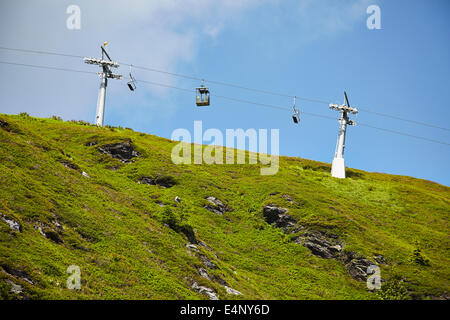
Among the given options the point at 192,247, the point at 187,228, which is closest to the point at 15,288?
the point at 192,247

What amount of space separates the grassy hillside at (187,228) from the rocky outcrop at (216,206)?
0.15m

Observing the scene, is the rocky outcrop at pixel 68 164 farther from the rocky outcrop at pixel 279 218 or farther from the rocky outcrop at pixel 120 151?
the rocky outcrop at pixel 279 218

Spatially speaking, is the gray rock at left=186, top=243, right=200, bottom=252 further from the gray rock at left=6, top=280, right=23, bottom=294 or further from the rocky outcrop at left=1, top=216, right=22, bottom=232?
the gray rock at left=6, top=280, right=23, bottom=294

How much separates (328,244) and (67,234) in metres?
25.5

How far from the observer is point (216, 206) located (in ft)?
163

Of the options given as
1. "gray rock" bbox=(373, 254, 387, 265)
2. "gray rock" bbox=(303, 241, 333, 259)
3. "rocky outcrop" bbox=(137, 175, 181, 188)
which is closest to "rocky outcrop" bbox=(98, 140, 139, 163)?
"rocky outcrop" bbox=(137, 175, 181, 188)

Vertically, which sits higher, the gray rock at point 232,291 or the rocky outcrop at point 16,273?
the rocky outcrop at point 16,273

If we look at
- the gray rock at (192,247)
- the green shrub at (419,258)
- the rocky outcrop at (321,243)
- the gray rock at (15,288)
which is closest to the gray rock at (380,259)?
the rocky outcrop at (321,243)

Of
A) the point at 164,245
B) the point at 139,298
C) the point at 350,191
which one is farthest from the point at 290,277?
the point at 350,191

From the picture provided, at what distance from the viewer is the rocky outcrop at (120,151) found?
5645 cm

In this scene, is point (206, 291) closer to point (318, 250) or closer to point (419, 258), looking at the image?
point (318, 250)

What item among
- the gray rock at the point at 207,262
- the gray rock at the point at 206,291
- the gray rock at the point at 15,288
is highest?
the gray rock at the point at 15,288

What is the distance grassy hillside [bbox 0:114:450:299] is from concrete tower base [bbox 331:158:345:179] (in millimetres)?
9304

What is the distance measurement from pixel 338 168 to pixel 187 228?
4482 centimetres
